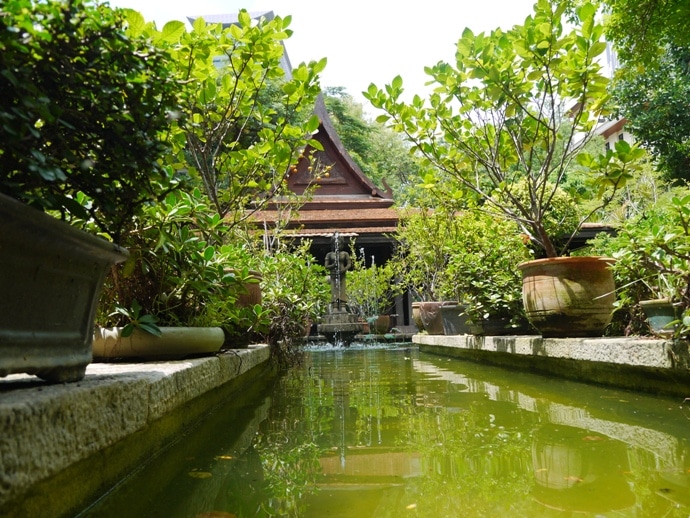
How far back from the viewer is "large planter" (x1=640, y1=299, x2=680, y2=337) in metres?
2.91

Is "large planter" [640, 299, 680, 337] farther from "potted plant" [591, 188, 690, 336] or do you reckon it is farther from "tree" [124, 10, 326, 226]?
"tree" [124, 10, 326, 226]

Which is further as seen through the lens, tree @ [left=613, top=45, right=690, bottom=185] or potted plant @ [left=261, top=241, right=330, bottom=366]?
tree @ [left=613, top=45, right=690, bottom=185]

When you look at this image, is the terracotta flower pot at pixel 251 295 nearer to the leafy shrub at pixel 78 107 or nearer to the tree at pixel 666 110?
the leafy shrub at pixel 78 107

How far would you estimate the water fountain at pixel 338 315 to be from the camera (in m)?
10.8

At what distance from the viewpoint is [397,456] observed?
1835 millimetres

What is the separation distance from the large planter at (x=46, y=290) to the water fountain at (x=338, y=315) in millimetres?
9266

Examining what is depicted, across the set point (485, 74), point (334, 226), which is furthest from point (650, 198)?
point (485, 74)

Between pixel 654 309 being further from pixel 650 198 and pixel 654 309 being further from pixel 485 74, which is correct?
pixel 650 198

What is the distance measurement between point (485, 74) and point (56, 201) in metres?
3.17

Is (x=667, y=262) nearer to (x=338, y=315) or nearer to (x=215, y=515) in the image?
(x=215, y=515)

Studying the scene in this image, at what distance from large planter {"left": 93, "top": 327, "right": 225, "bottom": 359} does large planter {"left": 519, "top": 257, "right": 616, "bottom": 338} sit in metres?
2.50

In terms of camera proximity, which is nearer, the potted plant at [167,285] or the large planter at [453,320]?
the potted plant at [167,285]

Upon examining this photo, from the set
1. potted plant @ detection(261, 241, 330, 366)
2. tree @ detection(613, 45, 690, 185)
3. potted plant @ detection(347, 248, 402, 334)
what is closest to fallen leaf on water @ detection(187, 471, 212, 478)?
potted plant @ detection(261, 241, 330, 366)

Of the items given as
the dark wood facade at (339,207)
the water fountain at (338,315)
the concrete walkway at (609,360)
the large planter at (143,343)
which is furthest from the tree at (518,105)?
the dark wood facade at (339,207)
